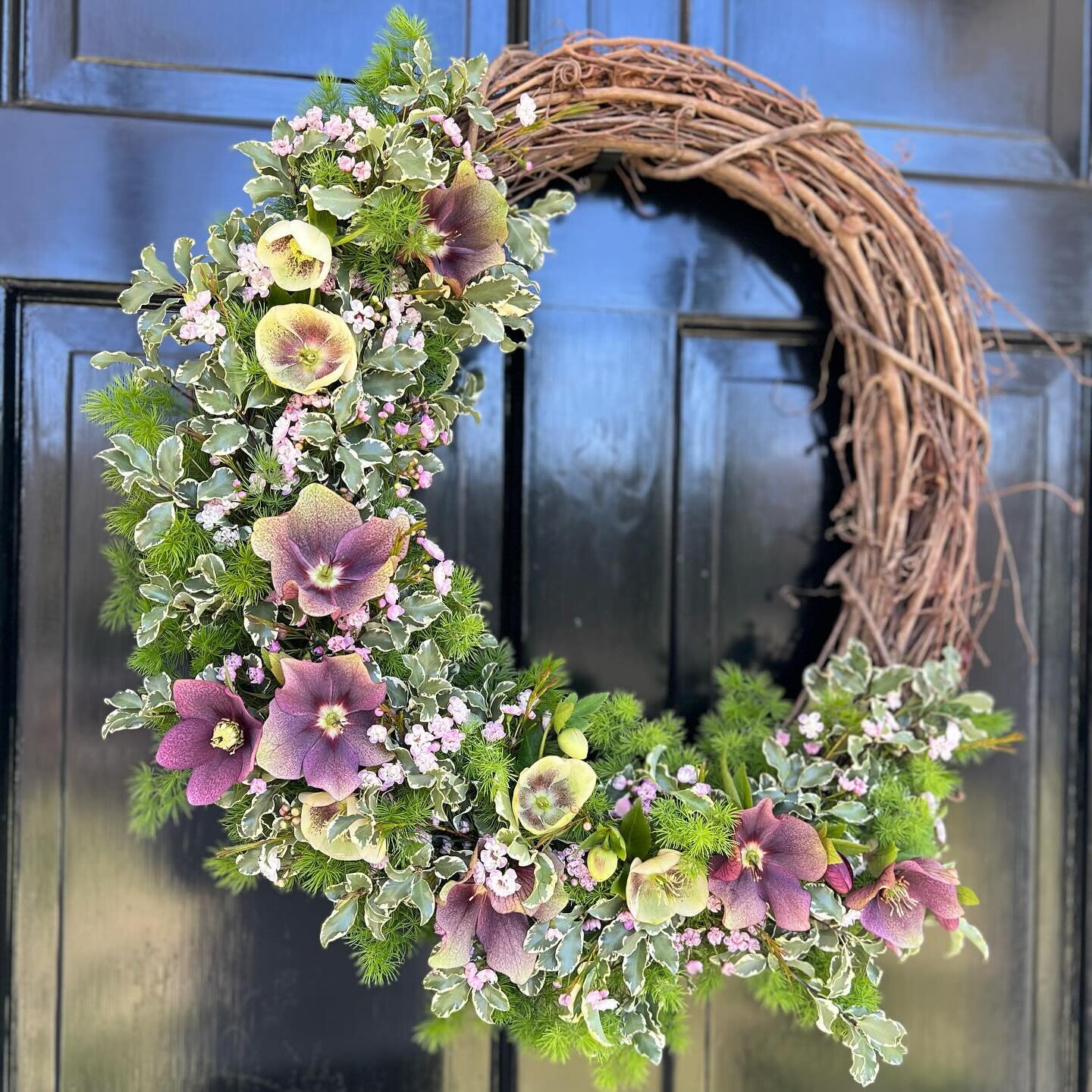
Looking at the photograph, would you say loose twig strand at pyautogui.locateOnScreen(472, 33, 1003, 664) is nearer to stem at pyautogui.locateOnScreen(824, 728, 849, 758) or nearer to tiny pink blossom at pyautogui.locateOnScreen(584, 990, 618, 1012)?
stem at pyautogui.locateOnScreen(824, 728, 849, 758)

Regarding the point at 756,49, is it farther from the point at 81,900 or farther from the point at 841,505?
the point at 81,900

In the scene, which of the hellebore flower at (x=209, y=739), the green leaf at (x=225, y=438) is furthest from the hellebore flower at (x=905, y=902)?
the green leaf at (x=225, y=438)

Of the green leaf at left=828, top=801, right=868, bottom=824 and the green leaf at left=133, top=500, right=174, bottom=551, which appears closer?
the green leaf at left=133, top=500, right=174, bottom=551

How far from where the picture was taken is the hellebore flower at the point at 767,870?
645mm

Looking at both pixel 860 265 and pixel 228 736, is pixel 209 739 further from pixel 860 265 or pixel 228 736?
pixel 860 265

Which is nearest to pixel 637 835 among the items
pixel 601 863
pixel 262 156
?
pixel 601 863

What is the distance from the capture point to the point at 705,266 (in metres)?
0.90

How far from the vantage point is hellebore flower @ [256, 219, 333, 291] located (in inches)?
22.9

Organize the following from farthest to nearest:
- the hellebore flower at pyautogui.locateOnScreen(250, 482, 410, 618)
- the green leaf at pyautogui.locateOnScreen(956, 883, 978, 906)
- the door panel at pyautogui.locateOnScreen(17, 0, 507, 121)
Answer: the door panel at pyautogui.locateOnScreen(17, 0, 507, 121) < the green leaf at pyautogui.locateOnScreen(956, 883, 978, 906) < the hellebore flower at pyautogui.locateOnScreen(250, 482, 410, 618)

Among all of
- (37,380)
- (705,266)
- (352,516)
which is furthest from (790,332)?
(37,380)

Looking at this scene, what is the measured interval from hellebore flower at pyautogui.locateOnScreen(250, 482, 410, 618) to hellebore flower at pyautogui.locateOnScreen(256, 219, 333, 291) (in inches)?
5.6

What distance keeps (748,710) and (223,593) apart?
0.48m

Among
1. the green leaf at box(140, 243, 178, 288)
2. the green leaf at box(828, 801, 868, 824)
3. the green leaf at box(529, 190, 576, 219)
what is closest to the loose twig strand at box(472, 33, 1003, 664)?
the green leaf at box(529, 190, 576, 219)

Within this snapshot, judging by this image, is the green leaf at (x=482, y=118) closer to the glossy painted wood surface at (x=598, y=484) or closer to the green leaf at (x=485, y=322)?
the green leaf at (x=485, y=322)
